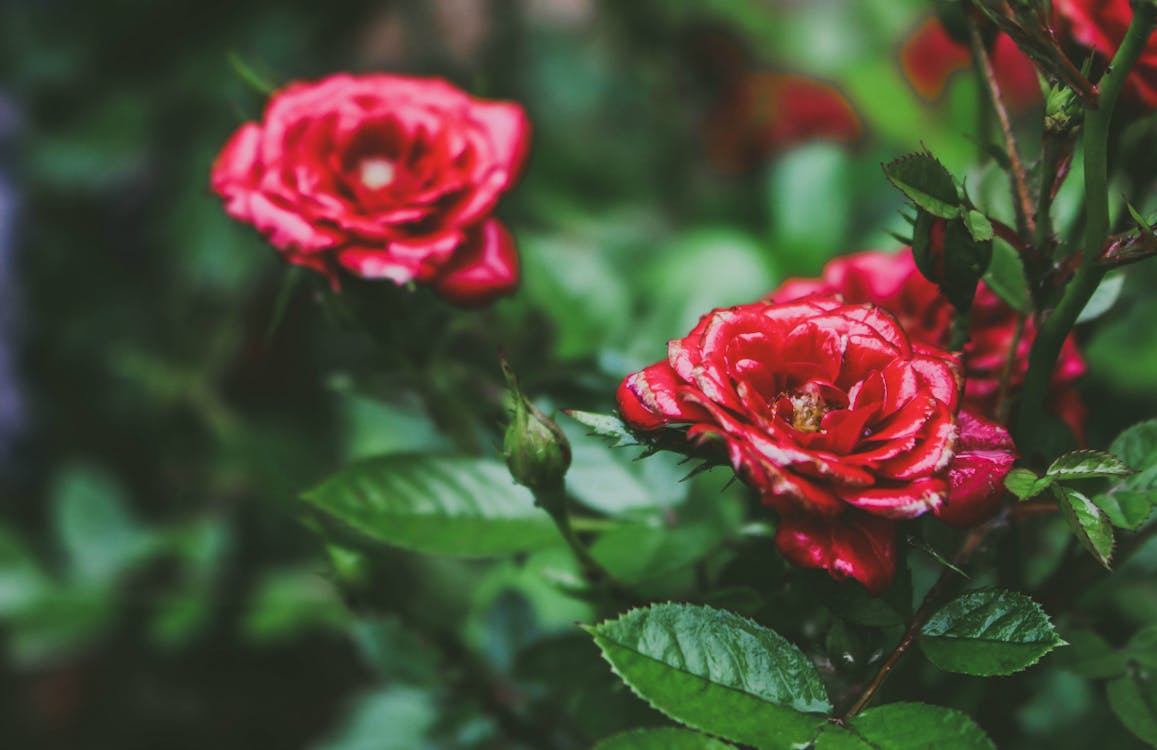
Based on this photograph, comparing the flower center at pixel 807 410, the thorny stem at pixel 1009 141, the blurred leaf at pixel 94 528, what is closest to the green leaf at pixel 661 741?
the flower center at pixel 807 410

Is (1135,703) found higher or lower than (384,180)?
lower

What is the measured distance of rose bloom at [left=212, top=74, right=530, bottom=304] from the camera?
17.4 inches

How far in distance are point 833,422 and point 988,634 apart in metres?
0.09

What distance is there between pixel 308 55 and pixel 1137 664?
111cm

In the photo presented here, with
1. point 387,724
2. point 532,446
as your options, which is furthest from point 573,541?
point 387,724

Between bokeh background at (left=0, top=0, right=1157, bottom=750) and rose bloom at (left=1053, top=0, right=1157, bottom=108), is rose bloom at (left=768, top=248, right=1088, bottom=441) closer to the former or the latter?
rose bloom at (left=1053, top=0, right=1157, bottom=108)

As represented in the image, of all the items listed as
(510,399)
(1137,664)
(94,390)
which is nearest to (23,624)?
(94,390)

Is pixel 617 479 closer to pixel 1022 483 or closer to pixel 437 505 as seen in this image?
pixel 437 505

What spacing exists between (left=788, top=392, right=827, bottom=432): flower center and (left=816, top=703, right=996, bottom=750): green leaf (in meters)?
0.10

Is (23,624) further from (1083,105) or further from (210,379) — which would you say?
(1083,105)

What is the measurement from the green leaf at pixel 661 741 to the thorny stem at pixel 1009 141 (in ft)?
0.71

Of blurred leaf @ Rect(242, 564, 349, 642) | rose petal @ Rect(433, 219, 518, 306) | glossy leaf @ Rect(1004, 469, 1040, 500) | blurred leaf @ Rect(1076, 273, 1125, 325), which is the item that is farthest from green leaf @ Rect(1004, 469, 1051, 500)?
blurred leaf @ Rect(242, 564, 349, 642)

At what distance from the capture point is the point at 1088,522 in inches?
12.8

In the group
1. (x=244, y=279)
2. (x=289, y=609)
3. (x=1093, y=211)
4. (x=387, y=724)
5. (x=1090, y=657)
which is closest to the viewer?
(x=1093, y=211)
